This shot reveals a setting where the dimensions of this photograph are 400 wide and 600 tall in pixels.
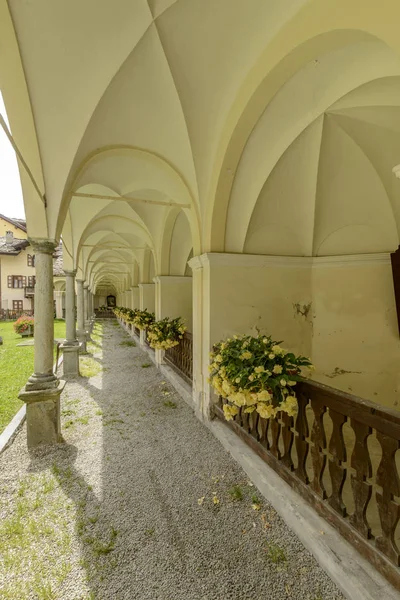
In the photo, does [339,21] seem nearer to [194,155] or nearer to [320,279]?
[194,155]

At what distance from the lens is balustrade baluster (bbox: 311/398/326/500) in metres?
2.65

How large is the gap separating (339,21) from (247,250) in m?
3.12

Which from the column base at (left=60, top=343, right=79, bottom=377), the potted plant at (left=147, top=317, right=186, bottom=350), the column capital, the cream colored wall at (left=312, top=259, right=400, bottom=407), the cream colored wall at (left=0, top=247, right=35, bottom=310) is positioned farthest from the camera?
the cream colored wall at (left=0, top=247, right=35, bottom=310)

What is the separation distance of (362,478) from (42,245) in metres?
5.05

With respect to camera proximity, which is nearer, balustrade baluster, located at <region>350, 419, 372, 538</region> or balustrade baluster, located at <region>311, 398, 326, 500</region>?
balustrade baluster, located at <region>350, 419, 372, 538</region>

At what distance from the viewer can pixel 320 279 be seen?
5676 mm

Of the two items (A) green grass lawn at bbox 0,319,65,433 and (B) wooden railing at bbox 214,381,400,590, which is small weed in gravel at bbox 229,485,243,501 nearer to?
(B) wooden railing at bbox 214,381,400,590

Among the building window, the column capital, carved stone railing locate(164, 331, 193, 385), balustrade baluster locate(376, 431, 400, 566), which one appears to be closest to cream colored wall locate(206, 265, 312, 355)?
carved stone railing locate(164, 331, 193, 385)

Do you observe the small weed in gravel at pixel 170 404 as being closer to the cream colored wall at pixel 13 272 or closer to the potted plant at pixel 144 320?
the potted plant at pixel 144 320

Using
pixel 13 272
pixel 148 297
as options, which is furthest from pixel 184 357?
pixel 13 272

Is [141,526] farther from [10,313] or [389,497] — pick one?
[10,313]

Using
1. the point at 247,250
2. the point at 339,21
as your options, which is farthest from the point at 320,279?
the point at 339,21

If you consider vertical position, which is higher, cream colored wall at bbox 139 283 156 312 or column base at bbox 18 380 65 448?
cream colored wall at bbox 139 283 156 312

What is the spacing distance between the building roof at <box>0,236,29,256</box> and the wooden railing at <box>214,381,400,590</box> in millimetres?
37552
